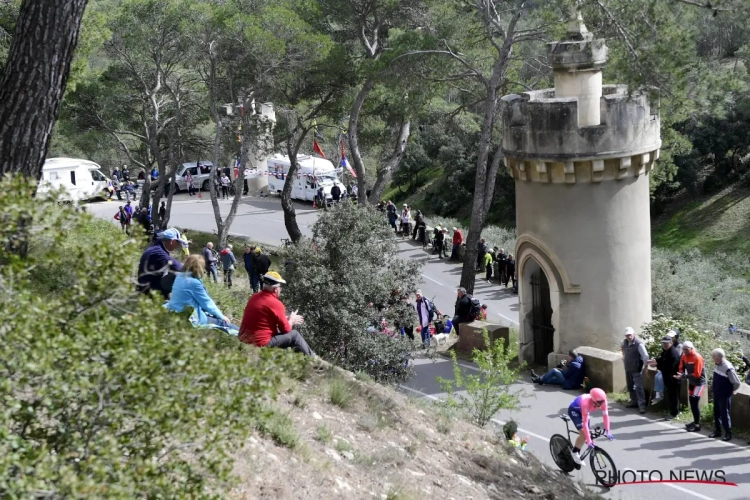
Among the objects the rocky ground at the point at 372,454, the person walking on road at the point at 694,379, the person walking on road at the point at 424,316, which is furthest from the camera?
the person walking on road at the point at 424,316

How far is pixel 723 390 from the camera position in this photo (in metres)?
11.7

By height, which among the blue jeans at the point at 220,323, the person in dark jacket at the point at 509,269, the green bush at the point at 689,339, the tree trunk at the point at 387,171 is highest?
the tree trunk at the point at 387,171

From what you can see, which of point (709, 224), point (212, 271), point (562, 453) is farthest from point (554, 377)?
point (709, 224)

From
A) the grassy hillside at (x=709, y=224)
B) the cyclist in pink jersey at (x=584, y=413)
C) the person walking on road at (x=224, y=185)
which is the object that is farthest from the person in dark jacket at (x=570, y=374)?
the person walking on road at (x=224, y=185)

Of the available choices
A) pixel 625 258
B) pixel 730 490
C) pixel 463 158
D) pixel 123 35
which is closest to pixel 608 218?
pixel 625 258

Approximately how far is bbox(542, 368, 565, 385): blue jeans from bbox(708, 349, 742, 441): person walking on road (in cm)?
306

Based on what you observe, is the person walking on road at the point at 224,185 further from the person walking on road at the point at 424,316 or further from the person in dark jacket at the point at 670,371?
the person in dark jacket at the point at 670,371

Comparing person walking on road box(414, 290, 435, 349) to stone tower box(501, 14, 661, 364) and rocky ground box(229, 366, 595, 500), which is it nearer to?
stone tower box(501, 14, 661, 364)

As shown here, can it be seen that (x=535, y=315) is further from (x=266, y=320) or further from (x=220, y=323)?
(x=266, y=320)

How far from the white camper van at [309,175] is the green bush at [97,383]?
32628mm

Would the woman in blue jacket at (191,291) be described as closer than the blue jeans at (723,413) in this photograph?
Yes

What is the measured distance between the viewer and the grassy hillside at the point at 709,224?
107ft

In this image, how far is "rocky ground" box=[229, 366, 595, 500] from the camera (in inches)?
272

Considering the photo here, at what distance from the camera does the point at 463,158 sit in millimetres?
42500
